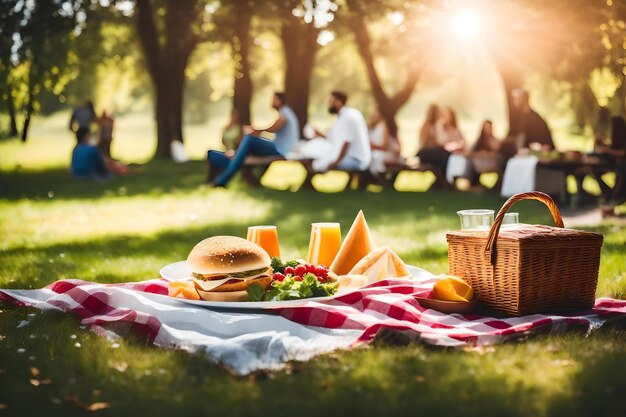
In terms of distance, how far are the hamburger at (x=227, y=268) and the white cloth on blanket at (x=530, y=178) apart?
969 centimetres

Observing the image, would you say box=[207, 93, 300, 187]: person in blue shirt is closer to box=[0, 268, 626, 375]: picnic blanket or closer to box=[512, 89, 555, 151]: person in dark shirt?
box=[512, 89, 555, 151]: person in dark shirt

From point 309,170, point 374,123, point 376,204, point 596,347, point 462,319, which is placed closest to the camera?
point 596,347

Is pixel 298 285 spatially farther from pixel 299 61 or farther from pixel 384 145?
pixel 299 61

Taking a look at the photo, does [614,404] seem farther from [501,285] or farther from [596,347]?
[501,285]

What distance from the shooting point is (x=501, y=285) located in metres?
5.33

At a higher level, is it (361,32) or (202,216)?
(361,32)

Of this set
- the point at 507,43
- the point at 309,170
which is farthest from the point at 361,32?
the point at 309,170

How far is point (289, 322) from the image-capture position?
4.99 meters

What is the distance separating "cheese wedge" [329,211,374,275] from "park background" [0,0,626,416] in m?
1.56

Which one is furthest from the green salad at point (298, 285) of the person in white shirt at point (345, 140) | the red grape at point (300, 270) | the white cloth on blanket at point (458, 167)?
the white cloth on blanket at point (458, 167)

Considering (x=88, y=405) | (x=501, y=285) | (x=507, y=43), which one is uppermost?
(x=507, y=43)

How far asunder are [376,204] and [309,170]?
8.06 ft

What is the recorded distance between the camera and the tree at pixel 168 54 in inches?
992

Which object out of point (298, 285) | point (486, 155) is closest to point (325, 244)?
point (298, 285)
